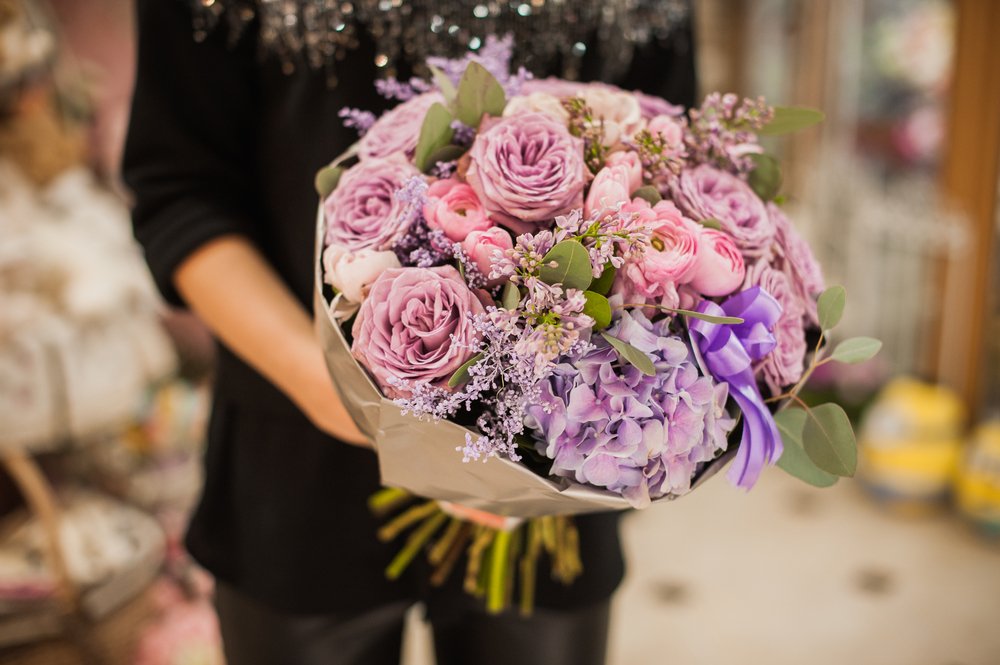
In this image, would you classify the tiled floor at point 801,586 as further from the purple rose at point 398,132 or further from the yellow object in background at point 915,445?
the purple rose at point 398,132

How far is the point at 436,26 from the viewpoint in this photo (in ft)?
2.70

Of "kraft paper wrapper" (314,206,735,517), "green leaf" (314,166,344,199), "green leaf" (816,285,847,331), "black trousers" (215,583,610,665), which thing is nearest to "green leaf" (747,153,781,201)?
"green leaf" (816,285,847,331)

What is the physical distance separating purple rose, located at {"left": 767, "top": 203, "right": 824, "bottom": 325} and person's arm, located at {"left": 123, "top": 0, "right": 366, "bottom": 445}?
17.1 inches

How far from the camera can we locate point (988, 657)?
1928 mm

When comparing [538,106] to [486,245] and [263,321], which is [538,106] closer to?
[486,245]

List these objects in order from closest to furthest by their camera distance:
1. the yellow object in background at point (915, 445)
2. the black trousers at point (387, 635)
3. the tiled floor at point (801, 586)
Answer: the black trousers at point (387, 635), the tiled floor at point (801, 586), the yellow object in background at point (915, 445)

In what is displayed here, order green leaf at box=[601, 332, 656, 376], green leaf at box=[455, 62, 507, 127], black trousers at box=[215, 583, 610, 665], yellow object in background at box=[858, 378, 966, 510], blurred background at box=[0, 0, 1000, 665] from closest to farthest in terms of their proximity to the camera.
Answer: green leaf at box=[601, 332, 656, 376], green leaf at box=[455, 62, 507, 127], black trousers at box=[215, 583, 610, 665], blurred background at box=[0, 0, 1000, 665], yellow object in background at box=[858, 378, 966, 510]

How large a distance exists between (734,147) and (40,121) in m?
1.82

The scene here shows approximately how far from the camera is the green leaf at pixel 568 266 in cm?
52

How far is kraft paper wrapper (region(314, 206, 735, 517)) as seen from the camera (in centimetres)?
57

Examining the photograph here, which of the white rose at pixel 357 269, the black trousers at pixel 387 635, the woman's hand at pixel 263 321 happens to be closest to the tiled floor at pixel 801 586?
the black trousers at pixel 387 635

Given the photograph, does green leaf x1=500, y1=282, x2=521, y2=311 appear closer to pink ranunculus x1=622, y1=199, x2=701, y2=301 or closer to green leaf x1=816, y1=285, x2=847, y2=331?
pink ranunculus x1=622, y1=199, x2=701, y2=301

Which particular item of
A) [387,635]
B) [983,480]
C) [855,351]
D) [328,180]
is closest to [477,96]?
[328,180]

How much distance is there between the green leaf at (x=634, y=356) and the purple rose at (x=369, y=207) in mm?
191
